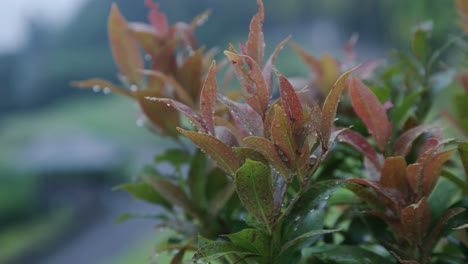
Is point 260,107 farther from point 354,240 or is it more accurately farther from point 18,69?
point 18,69

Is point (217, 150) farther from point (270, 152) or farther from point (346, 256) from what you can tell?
point (346, 256)

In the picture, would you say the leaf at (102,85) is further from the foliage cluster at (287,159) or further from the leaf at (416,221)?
the leaf at (416,221)

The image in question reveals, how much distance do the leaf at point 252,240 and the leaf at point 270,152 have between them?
2.8 inches

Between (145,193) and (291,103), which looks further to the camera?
(145,193)

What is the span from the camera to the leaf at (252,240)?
21.5 inches

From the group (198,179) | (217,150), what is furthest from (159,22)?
(217,150)

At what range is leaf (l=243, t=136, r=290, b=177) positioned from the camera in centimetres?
51

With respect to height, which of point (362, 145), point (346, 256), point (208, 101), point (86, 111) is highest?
point (86, 111)

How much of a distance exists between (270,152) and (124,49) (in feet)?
1.35

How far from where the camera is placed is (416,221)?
0.59 metres

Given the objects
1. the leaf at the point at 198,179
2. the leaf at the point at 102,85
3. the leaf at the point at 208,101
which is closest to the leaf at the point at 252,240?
the leaf at the point at 208,101

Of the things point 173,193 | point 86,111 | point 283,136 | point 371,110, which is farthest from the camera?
point 86,111

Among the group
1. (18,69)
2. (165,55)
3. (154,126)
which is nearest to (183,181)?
(154,126)

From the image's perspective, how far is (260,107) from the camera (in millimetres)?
557
